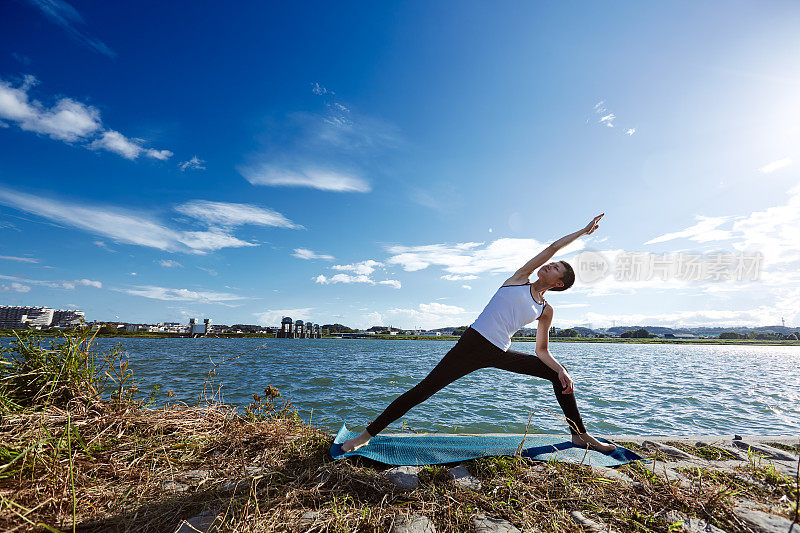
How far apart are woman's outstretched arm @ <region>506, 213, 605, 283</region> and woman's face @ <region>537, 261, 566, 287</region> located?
8cm

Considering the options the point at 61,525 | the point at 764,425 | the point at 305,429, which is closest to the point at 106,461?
the point at 61,525

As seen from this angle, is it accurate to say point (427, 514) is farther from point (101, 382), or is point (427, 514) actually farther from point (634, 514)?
point (101, 382)

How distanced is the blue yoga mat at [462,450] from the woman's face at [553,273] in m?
1.56

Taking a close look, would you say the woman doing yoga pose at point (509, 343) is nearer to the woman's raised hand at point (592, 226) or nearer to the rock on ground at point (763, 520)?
the woman's raised hand at point (592, 226)

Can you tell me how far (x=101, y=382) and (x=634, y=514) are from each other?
15.0 ft

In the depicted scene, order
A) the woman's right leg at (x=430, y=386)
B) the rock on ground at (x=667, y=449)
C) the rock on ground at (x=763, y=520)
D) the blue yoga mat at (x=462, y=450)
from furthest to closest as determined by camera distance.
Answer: the rock on ground at (x=667, y=449), the woman's right leg at (x=430, y=386), the blue yoga mat at (x=462, y=450), the rock on ground at (x=763, y=520)

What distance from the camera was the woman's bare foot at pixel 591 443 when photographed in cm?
365

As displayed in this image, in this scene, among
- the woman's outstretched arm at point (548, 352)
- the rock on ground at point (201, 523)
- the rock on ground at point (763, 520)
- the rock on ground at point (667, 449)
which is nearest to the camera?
the rock on ground at point (201, 523)

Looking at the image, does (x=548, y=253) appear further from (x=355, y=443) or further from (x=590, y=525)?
(x=355, y=443)

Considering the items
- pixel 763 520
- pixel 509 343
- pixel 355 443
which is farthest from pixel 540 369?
pixel 355 443

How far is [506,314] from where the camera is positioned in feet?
11.5

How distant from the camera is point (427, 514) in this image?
93.1 inches

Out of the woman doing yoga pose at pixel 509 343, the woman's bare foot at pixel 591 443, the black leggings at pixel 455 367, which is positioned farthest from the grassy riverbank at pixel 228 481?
the woman doing yoga pose at pixel 509 343

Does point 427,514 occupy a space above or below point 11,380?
below
